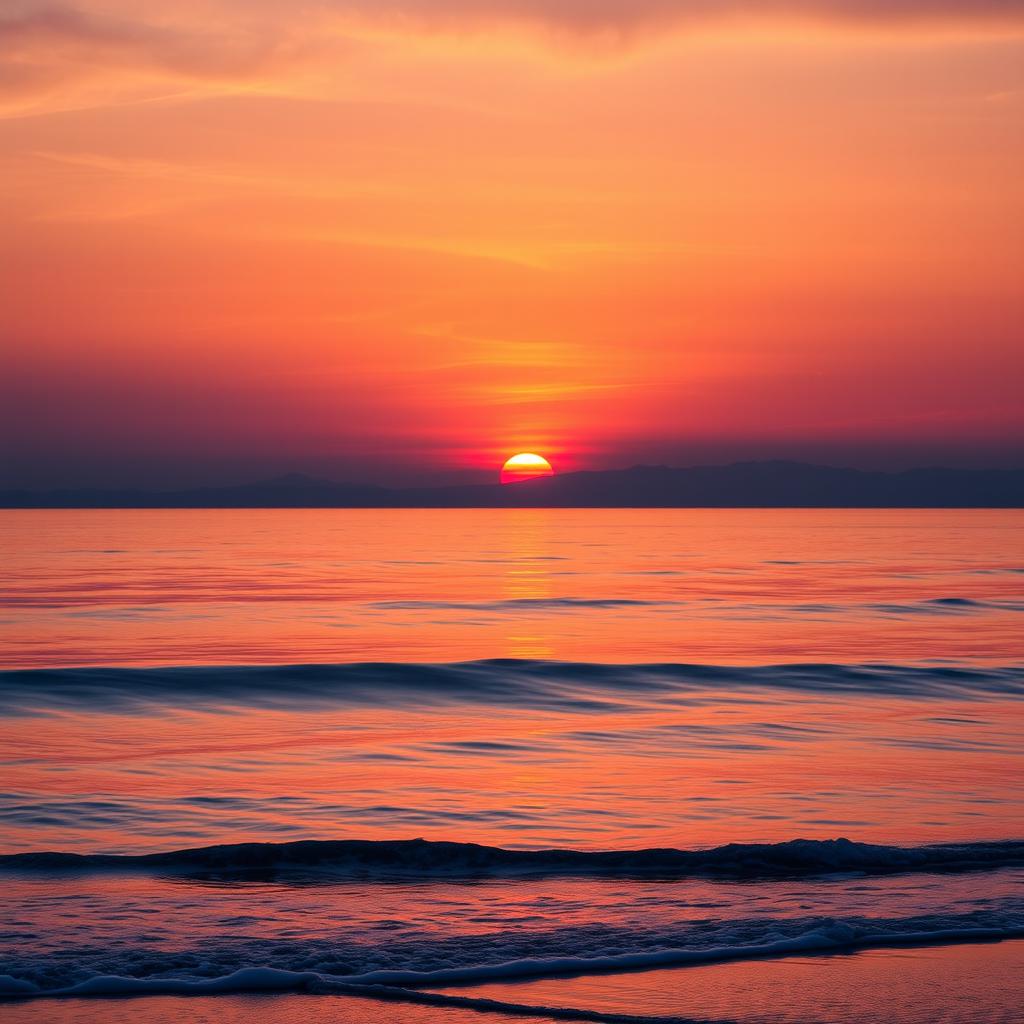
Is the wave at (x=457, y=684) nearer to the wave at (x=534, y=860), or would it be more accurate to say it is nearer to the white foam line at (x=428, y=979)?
the wave at (x=534, y=860)

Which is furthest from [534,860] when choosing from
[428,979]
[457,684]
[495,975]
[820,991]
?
[457,684]

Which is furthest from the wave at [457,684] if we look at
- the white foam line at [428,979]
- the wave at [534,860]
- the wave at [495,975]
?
the white foam line at [428,979]

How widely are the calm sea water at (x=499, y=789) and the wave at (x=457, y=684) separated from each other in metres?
0.12

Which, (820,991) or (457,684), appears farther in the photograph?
(457,684)

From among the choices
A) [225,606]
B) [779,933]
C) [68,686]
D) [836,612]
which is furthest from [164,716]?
[836,612]

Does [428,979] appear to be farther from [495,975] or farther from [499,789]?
[499,789]

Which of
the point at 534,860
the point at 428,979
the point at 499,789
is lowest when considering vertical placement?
the point at 428,979

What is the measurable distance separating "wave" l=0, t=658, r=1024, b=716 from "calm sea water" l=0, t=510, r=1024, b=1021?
12cm

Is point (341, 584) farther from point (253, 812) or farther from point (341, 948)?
point (341, 948)

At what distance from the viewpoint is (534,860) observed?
34.1 feet

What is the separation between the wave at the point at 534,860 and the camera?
33.0 ft

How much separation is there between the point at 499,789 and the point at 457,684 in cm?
1013

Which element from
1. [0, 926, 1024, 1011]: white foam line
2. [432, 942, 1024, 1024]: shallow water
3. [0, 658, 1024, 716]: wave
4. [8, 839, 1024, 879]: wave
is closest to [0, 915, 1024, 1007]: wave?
[0, 926, 1024, 1011]: white foam line

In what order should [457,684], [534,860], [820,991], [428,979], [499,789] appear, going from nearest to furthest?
[820,991], [428,979], [534,860], [499,789], [457,684]
